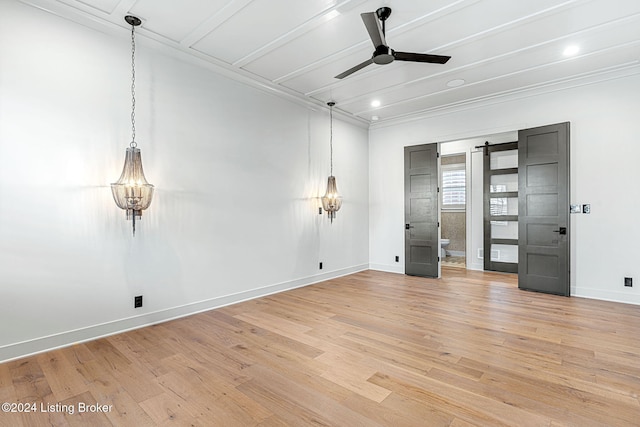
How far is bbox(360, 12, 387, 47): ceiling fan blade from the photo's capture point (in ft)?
8.43

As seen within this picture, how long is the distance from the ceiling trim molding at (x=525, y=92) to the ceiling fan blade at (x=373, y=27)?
10.3 feet

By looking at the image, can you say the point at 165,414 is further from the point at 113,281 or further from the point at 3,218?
the point at 3,218

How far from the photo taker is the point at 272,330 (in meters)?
3.24

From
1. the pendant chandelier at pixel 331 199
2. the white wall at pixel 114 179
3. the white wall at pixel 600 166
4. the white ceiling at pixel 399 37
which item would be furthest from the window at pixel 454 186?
the white wall at pixel 114 179

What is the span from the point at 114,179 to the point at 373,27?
111 inches

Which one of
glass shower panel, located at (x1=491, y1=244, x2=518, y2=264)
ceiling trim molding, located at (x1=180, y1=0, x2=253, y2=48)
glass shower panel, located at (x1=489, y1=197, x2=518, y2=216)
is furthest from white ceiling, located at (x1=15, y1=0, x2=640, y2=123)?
glass shower panel, located at (x1=491, y1=244, x2=518, y2=264)

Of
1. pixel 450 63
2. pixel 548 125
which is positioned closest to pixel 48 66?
pixel 450 63

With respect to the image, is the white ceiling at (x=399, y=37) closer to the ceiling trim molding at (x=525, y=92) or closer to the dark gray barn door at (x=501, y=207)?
the ceiling trim molding at (x=525, y=92)

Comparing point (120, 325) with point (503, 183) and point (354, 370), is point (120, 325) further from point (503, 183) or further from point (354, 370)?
point (503, 183)

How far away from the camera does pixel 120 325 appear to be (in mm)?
3170

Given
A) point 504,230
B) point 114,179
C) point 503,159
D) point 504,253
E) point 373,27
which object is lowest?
point 504,253

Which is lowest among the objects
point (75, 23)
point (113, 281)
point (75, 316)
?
point (75, 316)

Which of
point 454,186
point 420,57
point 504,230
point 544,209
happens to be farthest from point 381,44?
point 454,186

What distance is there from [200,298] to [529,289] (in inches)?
185
